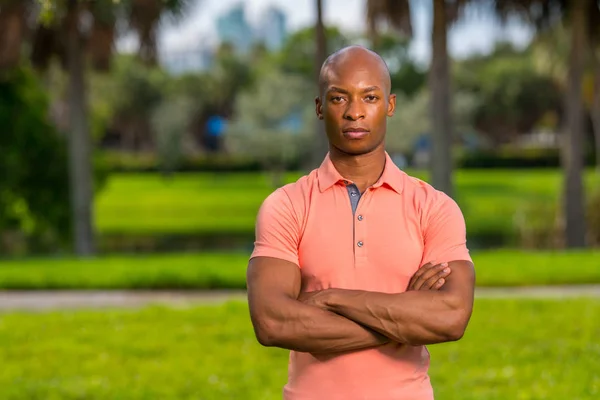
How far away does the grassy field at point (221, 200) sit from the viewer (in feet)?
134

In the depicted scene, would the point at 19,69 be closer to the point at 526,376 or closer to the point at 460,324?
the point at 526,376

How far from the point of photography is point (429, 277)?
2.89 metres

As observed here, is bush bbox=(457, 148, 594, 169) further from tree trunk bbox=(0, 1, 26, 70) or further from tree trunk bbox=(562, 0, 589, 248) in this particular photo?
tree trunk bbox=(0, 1, 26, 70)

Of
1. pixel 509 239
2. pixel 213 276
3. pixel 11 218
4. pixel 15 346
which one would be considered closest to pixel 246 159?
pixel 509 239

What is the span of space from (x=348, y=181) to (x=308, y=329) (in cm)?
48

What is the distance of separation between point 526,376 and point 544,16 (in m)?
15.1

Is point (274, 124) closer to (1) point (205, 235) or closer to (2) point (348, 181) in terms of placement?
(1) point (205, 235)

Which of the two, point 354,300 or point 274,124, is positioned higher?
point 354,300

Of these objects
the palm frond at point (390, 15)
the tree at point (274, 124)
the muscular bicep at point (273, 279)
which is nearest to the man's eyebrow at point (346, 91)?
the muscular bicep at point (273, 279)

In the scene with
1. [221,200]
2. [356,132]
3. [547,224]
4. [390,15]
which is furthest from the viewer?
[221,200]

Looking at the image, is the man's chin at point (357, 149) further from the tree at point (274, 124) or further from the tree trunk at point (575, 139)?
the tree at point (274, 124)

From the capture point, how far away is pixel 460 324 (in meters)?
2.90

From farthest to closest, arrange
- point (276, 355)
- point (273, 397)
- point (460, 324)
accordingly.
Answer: point (276, 355)
point (273, 397)
point (460, 324)

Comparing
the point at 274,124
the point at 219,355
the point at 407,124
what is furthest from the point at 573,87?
the point at 274,124
